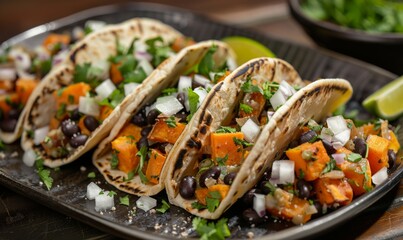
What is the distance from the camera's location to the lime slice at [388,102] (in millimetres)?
5043

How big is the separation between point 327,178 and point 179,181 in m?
1.03

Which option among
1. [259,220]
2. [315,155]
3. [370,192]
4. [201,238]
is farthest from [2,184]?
[370,192]

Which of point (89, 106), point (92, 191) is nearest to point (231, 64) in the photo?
point (89, 106)

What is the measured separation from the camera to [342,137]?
13.6 feet

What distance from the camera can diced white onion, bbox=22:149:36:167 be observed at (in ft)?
15.9

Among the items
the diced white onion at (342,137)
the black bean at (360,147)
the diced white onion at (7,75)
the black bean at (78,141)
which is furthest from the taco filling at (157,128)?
the diced white onion at (7,75)

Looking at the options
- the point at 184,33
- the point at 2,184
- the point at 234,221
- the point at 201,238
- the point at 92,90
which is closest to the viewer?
the point at 201,238

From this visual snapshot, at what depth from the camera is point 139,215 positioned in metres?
4.09

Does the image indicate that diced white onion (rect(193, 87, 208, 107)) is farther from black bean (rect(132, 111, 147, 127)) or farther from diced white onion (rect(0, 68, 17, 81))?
diced white onion (rect(0, 68, 17, 81))

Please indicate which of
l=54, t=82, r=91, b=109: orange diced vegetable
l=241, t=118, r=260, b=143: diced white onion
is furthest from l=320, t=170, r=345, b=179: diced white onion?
l=54, t=82, r=91, b=109: orange diced vegetable

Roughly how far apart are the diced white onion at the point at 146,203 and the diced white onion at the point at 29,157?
1183mm

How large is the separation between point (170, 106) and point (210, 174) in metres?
0.73

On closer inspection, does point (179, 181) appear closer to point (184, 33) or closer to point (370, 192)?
point (370, 192)

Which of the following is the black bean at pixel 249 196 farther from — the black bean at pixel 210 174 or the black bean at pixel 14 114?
the black bean at pixel 14 114
